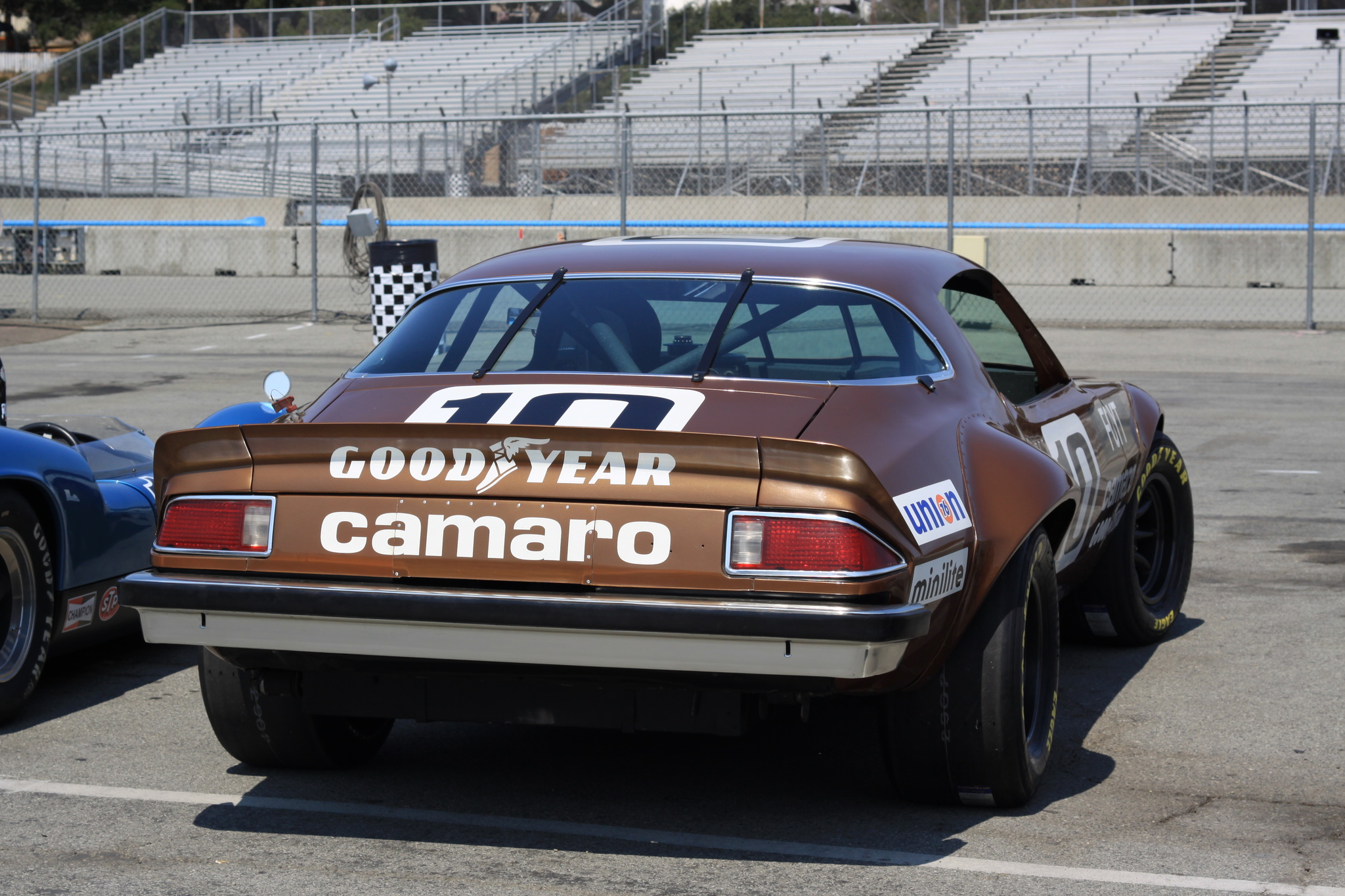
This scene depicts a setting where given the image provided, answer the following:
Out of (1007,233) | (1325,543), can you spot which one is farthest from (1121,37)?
(1325,543)

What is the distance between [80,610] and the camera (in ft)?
15.6

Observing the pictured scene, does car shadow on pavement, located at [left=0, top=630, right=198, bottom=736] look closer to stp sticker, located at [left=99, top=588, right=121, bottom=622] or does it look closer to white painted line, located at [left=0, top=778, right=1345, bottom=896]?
stp sticker, located at [left=99, top=588, right=121, bottom=622]

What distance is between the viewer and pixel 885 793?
3838mm

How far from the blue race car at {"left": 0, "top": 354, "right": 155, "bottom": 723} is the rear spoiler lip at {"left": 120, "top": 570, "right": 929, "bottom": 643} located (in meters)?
Answer: 1.29

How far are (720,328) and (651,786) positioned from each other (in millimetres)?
1187

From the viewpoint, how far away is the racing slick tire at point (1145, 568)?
5.20 m

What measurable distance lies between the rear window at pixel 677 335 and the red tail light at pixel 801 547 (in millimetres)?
733

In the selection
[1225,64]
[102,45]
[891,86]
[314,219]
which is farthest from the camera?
[102,45]

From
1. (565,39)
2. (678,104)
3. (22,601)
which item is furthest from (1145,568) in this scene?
(565,39)

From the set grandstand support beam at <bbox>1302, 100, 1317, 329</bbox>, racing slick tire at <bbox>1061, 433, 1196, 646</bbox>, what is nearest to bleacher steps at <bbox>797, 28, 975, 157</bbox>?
grandstand support beam at <bbox>1302, 100, 1317, 329</bbox>

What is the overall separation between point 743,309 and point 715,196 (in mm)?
17878

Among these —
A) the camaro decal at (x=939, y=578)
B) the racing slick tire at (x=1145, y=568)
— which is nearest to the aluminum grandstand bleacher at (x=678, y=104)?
the racing slick tire at (x=1145, y=568)

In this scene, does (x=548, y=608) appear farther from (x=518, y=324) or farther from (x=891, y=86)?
(x=891, y=86)

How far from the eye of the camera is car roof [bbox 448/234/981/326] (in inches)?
162
